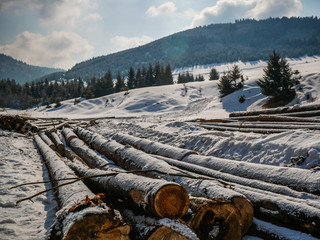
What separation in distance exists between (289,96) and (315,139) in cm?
1624

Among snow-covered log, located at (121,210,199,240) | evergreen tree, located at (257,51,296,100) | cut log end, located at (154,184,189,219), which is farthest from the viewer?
evergreen tree, located at (257,51,296,100)

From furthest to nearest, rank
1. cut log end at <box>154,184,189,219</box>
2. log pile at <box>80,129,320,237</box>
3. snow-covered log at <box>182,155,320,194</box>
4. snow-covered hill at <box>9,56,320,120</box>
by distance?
snow-covered hill at <box>9,56,320,120</box> < snow-covered log at <box>182,155,320,194</box> < log pile at <box>80,129,320,237</box> < cut log end at <box>154,184,189,219</box>

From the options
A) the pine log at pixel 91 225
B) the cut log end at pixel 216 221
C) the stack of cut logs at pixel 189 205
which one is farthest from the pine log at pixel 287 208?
the pine log at pixel 91 225

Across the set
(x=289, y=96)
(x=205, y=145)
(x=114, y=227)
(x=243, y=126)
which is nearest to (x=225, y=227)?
(x=114, y=227)

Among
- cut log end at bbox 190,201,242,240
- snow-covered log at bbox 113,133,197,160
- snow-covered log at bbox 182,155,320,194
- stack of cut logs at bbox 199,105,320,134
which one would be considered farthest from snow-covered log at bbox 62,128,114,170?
stack of cut logs at bbox 199,105,320,134

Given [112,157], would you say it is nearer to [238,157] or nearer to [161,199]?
[238,157]

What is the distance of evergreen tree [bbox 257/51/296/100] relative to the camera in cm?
1895

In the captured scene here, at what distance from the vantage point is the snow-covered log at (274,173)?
10.8 ft

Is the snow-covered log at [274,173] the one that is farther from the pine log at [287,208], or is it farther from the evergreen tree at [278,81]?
the evergreen tree at [278,81]

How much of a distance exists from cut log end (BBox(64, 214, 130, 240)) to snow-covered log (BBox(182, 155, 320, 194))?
285 cm

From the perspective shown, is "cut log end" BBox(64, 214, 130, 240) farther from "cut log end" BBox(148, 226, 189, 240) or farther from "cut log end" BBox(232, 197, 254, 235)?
"cut log end" BBox(232, 197, 254, 235)

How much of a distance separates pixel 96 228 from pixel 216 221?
1287 mm

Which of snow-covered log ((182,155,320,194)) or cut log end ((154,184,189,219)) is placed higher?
cut log end ((154,184,189,219))

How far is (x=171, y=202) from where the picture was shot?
208 cm
